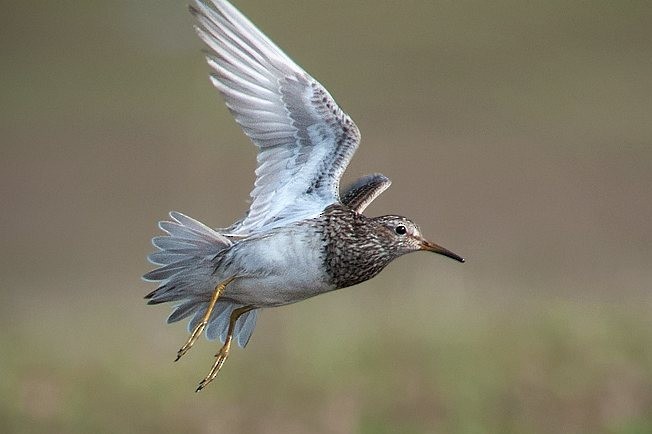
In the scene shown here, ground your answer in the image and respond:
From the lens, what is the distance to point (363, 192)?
9797mm

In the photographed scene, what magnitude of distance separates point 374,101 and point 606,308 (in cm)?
1467

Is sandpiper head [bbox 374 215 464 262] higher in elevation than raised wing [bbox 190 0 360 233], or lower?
lower

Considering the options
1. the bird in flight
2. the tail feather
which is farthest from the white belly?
the tail feather

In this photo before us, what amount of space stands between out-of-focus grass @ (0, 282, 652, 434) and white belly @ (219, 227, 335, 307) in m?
2.88

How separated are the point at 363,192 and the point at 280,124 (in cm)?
93

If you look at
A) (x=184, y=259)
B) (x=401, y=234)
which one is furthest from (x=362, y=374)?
(x=184, y=259)

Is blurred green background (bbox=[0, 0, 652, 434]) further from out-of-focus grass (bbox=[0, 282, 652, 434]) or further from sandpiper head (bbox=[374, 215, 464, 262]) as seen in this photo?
sandpiper head (bbox=[374, 215, 464, 262])

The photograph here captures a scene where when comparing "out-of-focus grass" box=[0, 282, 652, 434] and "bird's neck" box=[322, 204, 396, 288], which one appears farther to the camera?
"out-of-focus grass" box=[0, 282, 652, 434]

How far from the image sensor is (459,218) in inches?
778

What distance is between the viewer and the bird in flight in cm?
862

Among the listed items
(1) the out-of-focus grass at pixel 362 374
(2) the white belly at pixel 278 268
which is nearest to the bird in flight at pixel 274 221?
(2) the white belly at pixel 278 268

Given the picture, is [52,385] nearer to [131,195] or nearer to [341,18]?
[131,195]

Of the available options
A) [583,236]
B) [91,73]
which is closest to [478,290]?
[583,236]

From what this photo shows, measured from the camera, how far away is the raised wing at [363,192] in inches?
383
